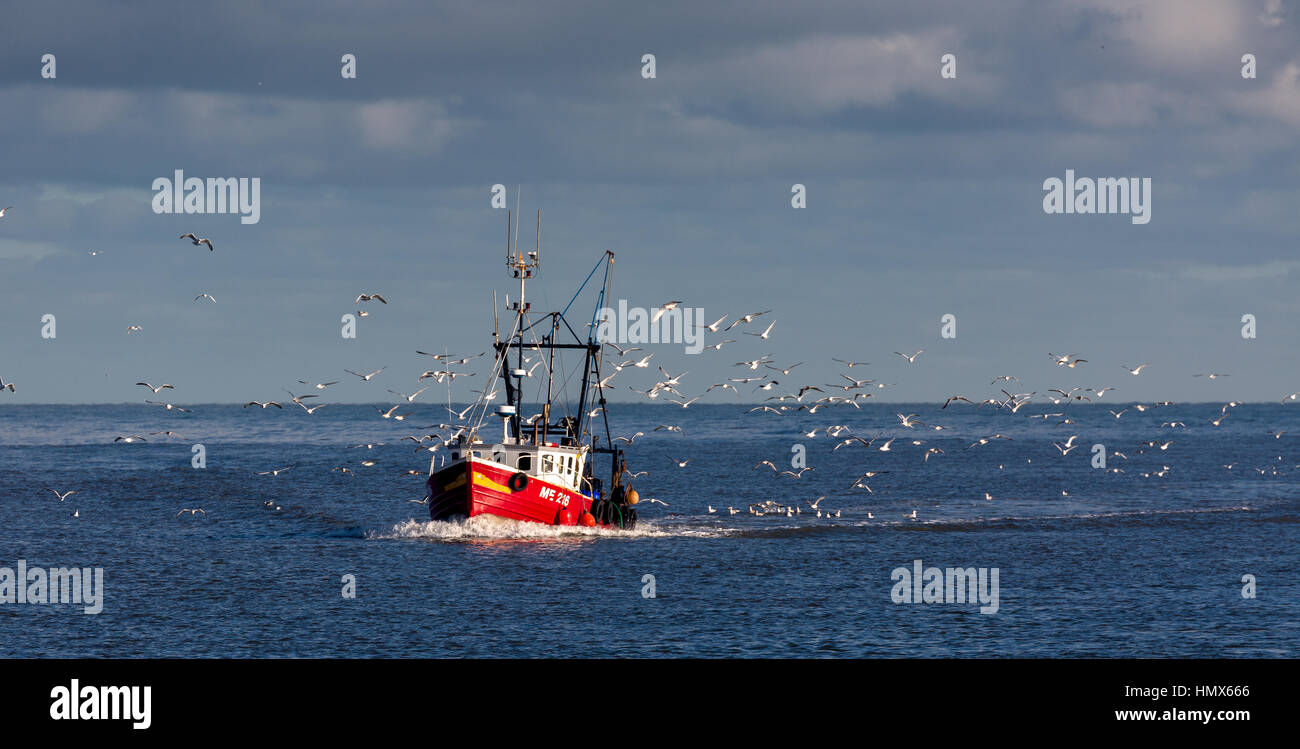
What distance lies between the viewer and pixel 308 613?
1416 inches

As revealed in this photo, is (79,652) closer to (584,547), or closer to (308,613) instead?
(308,613)

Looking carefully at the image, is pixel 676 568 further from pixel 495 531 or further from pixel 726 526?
pixel 726 526

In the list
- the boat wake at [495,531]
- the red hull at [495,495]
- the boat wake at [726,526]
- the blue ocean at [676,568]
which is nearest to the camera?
the blue ocean at [676,568]

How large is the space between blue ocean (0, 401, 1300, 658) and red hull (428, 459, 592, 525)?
61 centimetres

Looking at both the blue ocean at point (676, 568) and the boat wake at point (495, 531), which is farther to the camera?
the boat wake at point (495, 531)

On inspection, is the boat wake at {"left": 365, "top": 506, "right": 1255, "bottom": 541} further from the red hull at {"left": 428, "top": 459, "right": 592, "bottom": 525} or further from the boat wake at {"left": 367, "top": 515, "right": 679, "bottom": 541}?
the red hull at {"left": 428, "top": 459, "right": 592, "bottom": 525}

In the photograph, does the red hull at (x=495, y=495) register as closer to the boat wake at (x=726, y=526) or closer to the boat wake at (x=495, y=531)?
the boat wake at (x=495, y=531)

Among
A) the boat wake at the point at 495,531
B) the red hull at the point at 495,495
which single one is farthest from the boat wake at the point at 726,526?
the red hull at the point at 495,495

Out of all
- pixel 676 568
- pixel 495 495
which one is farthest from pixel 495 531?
pixel 676 568

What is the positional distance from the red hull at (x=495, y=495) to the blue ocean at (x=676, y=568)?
0.61m

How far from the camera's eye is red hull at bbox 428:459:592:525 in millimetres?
51281

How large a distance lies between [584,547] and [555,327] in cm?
1167

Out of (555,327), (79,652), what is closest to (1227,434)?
(555,327)

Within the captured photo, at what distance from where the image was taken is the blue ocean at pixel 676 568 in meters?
32.6
